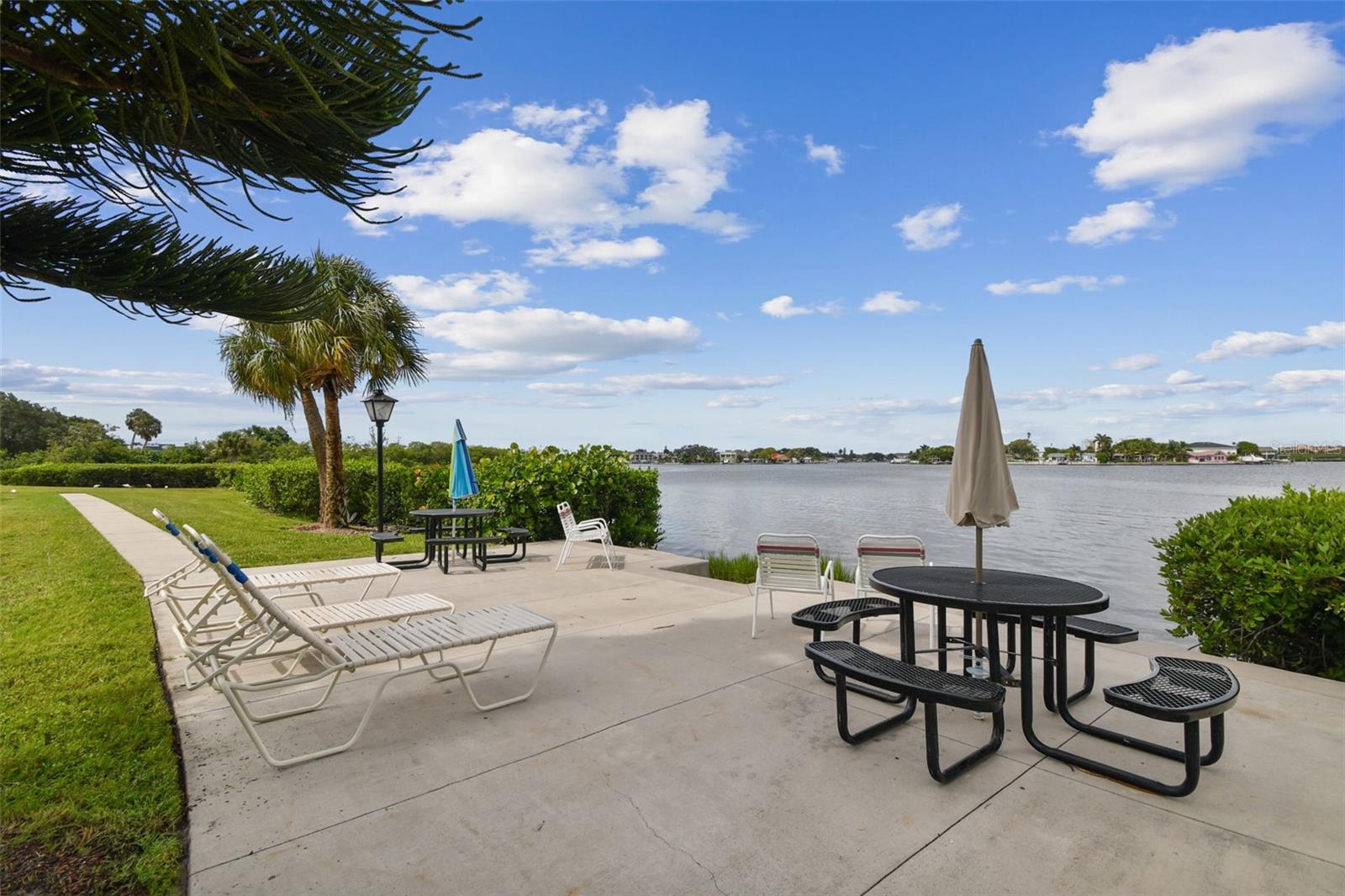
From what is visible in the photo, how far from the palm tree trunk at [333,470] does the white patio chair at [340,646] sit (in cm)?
1098

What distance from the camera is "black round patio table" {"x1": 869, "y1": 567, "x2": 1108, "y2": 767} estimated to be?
2.96m

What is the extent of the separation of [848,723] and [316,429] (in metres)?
14.7

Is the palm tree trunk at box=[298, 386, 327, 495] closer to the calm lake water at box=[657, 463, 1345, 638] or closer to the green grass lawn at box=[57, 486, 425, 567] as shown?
the green grass lawn at box=[57, 486, 425, 567]

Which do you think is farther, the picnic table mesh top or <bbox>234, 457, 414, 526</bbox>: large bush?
<bbox>234, 457, 414, 526</bbox>: large bush

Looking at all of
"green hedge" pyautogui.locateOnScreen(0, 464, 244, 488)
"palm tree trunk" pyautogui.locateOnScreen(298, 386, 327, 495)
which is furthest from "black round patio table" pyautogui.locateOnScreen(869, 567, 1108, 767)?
"green hedge" pyautogui.locateOnScreen(0, 464, 244, 488)

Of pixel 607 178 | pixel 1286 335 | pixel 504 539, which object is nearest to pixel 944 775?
pixel 504 539

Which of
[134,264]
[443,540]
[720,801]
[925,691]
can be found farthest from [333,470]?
[925,691]

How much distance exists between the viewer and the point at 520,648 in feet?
15.5

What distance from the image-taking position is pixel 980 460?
3.42 m

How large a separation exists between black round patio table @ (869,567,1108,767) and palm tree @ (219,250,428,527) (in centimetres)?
1303

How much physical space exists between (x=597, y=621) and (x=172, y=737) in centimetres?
299

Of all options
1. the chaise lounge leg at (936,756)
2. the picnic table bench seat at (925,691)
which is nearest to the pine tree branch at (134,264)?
the picnic table bench seat at (925,691)

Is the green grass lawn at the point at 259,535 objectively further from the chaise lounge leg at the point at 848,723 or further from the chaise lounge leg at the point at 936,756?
the chaise lounge leg at the point at 936,756

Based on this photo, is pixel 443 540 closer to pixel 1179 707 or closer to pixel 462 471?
pixel 462 471
